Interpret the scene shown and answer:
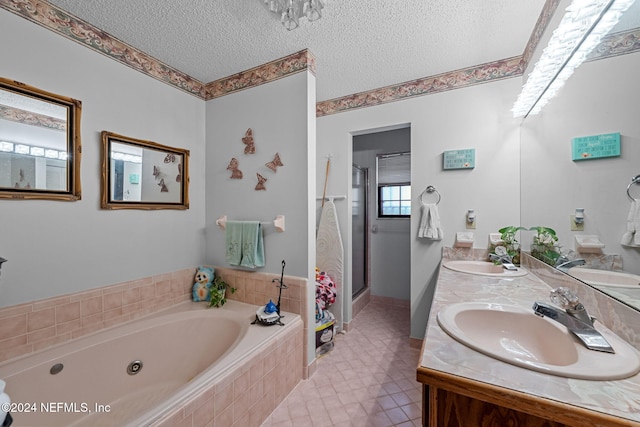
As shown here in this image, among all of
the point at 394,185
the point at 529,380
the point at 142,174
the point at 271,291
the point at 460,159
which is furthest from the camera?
the point at 394,185

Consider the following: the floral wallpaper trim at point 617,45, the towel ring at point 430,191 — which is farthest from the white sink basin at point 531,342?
the towel ring at point 430,191

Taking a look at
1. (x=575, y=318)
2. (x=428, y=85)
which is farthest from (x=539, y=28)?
(x=575, y=318)

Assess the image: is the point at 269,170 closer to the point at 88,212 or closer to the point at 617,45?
the point at 88,212

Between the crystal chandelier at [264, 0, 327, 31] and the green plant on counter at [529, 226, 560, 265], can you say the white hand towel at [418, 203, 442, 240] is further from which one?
the crystal chandelier at [264, 0, 327, 31]

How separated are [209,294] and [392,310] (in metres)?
2.24

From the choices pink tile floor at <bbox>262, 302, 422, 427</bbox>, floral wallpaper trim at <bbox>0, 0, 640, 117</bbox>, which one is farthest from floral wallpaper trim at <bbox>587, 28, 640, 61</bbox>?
pink tile floor at <bbox>262, 302, 422, 427</bbox>

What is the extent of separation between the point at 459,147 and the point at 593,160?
3.50ft

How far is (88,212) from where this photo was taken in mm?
1509

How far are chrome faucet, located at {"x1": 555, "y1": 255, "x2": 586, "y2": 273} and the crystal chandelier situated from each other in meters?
1.80

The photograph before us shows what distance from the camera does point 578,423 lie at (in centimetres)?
50

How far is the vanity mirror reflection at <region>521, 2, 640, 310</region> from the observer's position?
0.80 metres

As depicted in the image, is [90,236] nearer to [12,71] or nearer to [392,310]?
[12,71]

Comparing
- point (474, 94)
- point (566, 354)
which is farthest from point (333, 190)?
point (566, 354)

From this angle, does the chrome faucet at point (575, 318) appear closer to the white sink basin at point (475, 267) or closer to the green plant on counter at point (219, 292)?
the white sink basin at point (475, 267)
